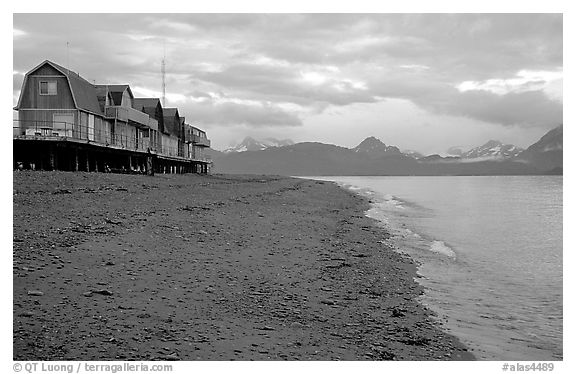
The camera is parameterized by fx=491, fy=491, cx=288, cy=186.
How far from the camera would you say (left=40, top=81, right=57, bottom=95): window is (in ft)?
119

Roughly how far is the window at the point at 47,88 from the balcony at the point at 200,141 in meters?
37.4

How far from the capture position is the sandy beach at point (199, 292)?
802 centimetres

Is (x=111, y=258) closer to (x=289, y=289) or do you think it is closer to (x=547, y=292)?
(x=289, y=289)

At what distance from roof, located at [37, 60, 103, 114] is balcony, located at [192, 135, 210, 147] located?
32.1 metres

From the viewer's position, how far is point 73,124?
119 feet

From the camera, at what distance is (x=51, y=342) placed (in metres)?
7.47

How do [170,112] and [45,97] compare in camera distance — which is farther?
[170,112]

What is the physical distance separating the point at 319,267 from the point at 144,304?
6.28 metres

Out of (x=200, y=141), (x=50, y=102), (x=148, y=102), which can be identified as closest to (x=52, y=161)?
(x=50, y=102)

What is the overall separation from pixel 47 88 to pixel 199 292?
3165 cm

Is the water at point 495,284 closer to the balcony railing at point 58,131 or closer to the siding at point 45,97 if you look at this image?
the balcony railing at point 58,131

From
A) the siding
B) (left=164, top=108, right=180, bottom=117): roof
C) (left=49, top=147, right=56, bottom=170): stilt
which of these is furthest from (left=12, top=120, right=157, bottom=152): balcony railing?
(left=164, top=108, right=180, bottom=117): roof

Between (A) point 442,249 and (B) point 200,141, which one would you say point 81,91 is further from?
(B) point 200,141

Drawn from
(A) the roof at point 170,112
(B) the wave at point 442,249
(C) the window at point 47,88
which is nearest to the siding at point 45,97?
(C) the window at point 47,88
